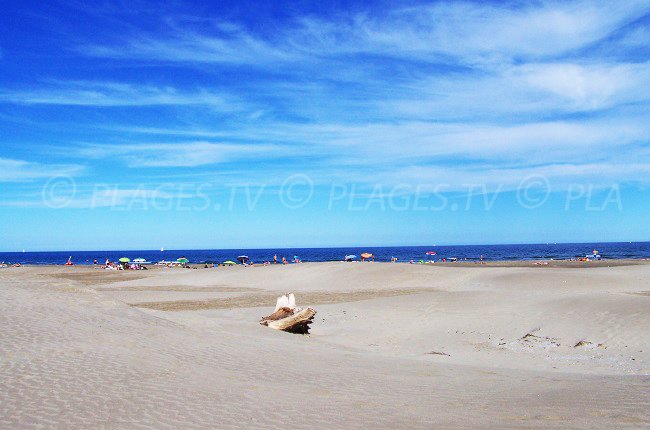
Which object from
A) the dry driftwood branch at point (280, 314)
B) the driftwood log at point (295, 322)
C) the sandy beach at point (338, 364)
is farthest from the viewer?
the dry driftwood branch at point (280, 314)

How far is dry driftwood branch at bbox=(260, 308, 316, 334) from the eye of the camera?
1930cm

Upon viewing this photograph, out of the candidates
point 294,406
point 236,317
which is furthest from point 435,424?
point 236,317

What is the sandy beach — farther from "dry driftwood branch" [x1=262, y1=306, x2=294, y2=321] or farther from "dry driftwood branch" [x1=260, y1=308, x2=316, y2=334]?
"dry driftwood branch" [x1=262, y1=306, x2=294, y2=321]

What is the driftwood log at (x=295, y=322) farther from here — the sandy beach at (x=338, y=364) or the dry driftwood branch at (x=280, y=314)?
the sandy beach at (x=338, y=364)

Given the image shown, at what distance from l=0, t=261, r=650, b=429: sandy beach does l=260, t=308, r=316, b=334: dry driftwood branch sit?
96 centimetres

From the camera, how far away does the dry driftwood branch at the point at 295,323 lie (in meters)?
19.3

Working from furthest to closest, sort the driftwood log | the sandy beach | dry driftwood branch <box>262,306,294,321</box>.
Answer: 1. dry driftwood branch <box>262,306,294,321</box>
2. the driftwood log
3. the sandy beach

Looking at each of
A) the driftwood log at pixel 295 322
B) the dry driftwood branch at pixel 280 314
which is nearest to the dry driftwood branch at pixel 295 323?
the driftwood log at pixel 295 322

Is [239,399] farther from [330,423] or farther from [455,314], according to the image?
[455,314]

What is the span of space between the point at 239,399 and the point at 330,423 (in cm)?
183

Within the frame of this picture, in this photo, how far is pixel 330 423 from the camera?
7168 millimetres

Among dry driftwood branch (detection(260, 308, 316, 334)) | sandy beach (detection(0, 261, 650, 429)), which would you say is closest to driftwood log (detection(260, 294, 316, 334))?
dry driftwood branch (detection(260, 308, 316, 334))

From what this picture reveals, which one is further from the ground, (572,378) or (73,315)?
(73,315)

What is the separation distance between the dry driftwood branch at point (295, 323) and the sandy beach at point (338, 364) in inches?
37.9
